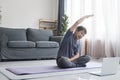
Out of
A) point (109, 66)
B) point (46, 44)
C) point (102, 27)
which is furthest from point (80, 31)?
point (102, 27)

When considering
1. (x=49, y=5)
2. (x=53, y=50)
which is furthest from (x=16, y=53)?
(x=49, y=5)

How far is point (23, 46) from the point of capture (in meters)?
4.53

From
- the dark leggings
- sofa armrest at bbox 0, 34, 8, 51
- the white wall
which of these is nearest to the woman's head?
the dark leggings

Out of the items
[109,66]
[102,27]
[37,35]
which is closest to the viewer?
[109,66]

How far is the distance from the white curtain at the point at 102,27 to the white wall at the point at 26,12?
43.8 inches

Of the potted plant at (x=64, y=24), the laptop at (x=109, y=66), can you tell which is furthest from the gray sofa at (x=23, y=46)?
the laptop at (x=109, y=66)

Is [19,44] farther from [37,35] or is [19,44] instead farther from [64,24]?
[64,24]

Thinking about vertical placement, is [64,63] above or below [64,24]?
below

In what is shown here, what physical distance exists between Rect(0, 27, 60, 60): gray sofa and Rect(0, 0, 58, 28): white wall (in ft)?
3.40

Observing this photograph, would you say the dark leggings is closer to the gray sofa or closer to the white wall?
the gray sofa

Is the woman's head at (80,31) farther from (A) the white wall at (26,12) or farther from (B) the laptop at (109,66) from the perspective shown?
(A) the white wall at (26,12)

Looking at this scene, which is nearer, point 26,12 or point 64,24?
point 64,24

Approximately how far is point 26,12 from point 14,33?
1.57 metres

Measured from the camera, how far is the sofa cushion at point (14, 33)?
4715mm
